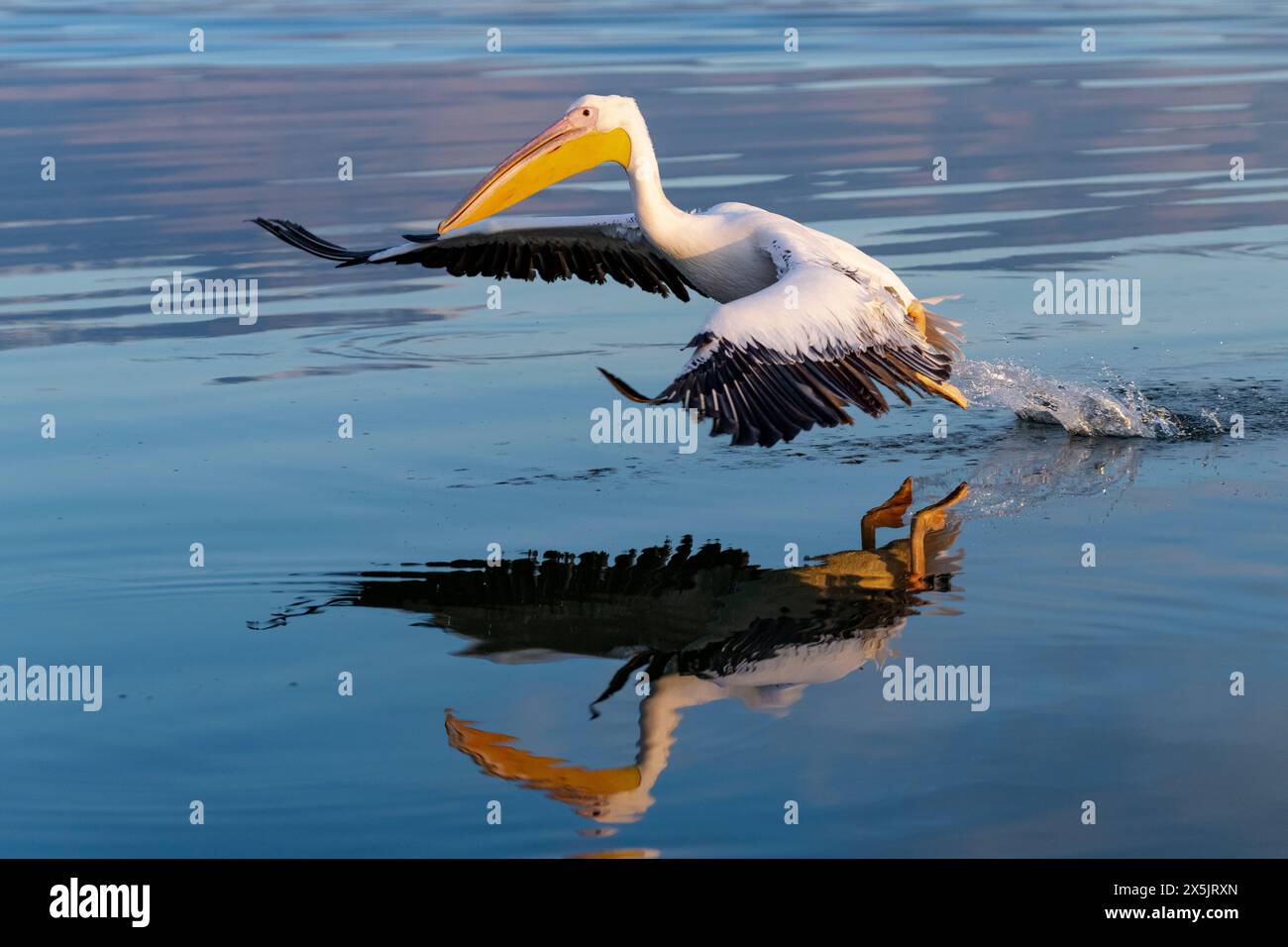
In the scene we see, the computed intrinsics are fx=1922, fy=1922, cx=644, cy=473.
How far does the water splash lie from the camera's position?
926cm

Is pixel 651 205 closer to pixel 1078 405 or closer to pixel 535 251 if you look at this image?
pixel 535 251

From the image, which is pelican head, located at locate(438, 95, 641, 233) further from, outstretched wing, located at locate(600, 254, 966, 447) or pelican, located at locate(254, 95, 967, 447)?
outstretched wing, located at locate(600, 254, 966, 447)

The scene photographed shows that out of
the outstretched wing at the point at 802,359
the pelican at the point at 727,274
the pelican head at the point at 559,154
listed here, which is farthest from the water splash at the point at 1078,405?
the pelican head at the point at 559,154

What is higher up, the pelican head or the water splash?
the pelican head

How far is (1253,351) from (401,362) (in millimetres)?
4721

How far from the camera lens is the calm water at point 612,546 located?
18.0ft

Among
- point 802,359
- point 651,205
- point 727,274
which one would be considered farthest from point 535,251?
point 802,359

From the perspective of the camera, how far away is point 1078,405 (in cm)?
939

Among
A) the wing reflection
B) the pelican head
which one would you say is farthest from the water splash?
the pelican head

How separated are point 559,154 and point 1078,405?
2.80 meters

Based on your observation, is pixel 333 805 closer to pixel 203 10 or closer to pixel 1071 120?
pixel 1071 120

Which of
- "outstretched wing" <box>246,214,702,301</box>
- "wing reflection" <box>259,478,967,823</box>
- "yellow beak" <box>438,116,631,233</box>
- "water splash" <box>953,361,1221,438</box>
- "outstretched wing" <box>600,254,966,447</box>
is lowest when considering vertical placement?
"wing reflection" <box>259,478,967,823</box>

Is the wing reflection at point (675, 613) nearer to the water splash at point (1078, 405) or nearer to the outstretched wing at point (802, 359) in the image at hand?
the outstretched wing at point (802, 359)
